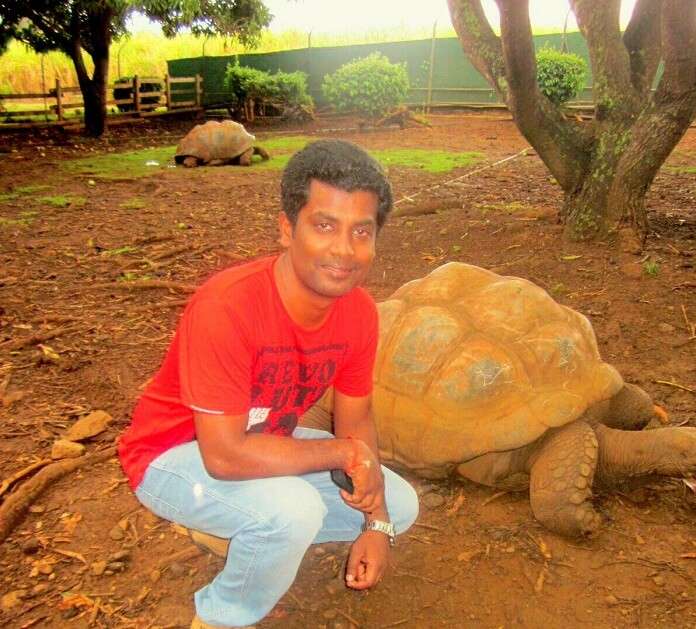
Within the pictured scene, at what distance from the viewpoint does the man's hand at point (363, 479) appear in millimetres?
1846

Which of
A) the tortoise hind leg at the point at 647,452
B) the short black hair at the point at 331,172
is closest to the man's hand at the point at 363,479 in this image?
the short black hair at the point at 331,172

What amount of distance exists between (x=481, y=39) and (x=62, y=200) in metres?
5.45

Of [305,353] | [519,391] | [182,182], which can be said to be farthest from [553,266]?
[182,182]

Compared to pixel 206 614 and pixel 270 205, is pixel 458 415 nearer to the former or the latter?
pixel 206 614

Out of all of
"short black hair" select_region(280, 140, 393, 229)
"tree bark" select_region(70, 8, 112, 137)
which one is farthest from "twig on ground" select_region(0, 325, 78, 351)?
"tree bark" select_region(70, 8, 112, 137)

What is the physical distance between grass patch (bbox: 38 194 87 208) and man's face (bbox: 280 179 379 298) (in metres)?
6.95

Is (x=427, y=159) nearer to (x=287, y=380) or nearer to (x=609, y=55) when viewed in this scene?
(x=609, y=55)

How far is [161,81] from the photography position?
849 inches

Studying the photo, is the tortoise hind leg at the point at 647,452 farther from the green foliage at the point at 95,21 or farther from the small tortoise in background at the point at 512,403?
the green foliage at the point at 95,21

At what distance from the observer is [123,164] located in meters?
11.7

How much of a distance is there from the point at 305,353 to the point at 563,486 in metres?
1.22

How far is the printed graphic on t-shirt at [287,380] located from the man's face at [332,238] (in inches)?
8.9

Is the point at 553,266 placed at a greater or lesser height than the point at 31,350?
greater

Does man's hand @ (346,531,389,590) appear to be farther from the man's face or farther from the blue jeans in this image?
the man's face
